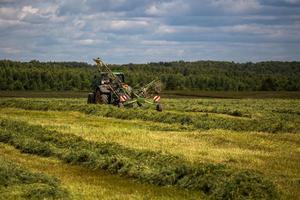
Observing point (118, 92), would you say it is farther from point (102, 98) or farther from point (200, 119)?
point (200, 119)

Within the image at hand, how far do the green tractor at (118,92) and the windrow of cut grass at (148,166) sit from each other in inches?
708

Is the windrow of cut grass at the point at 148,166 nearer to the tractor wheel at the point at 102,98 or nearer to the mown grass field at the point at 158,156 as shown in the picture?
the mown grass field at the point at 158,156

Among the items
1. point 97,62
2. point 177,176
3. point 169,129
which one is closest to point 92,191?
point 177,176

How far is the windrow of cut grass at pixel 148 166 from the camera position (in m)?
16.6

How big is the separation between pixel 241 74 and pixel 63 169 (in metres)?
→ 115

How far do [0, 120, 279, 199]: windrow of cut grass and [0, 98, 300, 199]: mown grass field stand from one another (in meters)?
0.03

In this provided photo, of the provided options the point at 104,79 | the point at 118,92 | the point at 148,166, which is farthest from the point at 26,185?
the point at 104,79

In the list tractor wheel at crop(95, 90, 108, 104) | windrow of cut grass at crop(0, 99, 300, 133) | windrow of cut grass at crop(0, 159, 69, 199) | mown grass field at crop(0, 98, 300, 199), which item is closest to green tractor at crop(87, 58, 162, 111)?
tractor wheel at crop(95, 90, 108, 104)

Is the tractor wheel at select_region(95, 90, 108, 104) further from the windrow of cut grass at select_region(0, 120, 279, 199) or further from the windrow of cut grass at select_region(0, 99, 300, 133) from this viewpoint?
the windrow of cut grass at select_region(0, 120, 279, 199)

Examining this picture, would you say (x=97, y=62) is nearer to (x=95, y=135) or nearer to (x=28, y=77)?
(x=95, y=135)

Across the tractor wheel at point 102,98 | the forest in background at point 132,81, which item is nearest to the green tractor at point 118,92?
the tractor wheel at point 102,98

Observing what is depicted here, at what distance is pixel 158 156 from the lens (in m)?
21.8

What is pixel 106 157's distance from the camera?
22625 mm

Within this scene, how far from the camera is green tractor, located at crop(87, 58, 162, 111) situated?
48375 mm
